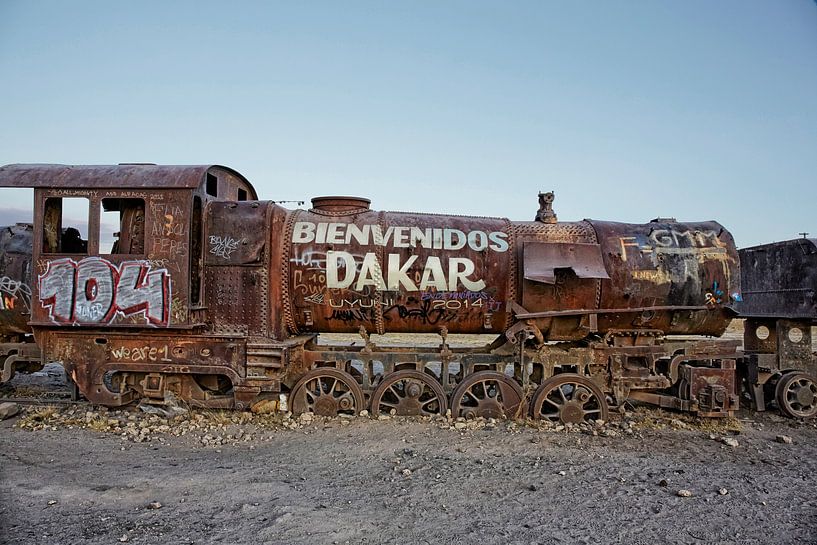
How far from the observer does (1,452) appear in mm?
7004

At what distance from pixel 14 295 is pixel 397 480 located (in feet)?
24.3

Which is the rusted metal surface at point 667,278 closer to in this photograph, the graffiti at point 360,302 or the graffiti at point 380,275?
the graffiti at point 380,275

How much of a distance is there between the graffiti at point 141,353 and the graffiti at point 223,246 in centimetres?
164

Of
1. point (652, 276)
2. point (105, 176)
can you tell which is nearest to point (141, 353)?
point (105, 176)

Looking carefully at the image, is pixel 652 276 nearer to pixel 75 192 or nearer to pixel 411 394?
pixel 411 394

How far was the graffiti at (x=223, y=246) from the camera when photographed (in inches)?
336

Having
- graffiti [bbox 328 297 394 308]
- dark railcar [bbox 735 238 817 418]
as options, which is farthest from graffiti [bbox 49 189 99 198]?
dark railcar [bbox 735 238 817 418]

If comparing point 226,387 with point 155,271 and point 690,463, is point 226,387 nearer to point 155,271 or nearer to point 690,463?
point 155,271

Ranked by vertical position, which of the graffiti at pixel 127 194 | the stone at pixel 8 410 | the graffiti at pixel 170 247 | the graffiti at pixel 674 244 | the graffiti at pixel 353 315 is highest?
the graffiti at pixel 127 194

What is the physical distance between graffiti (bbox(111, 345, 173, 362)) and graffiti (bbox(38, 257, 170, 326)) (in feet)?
1.59

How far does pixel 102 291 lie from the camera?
8.30 m

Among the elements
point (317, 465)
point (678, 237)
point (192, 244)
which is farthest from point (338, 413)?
point (678, 237)

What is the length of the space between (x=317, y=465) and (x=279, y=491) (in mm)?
930

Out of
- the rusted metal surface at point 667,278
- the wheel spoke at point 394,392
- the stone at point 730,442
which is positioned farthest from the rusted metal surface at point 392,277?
the stone at point 730,442
